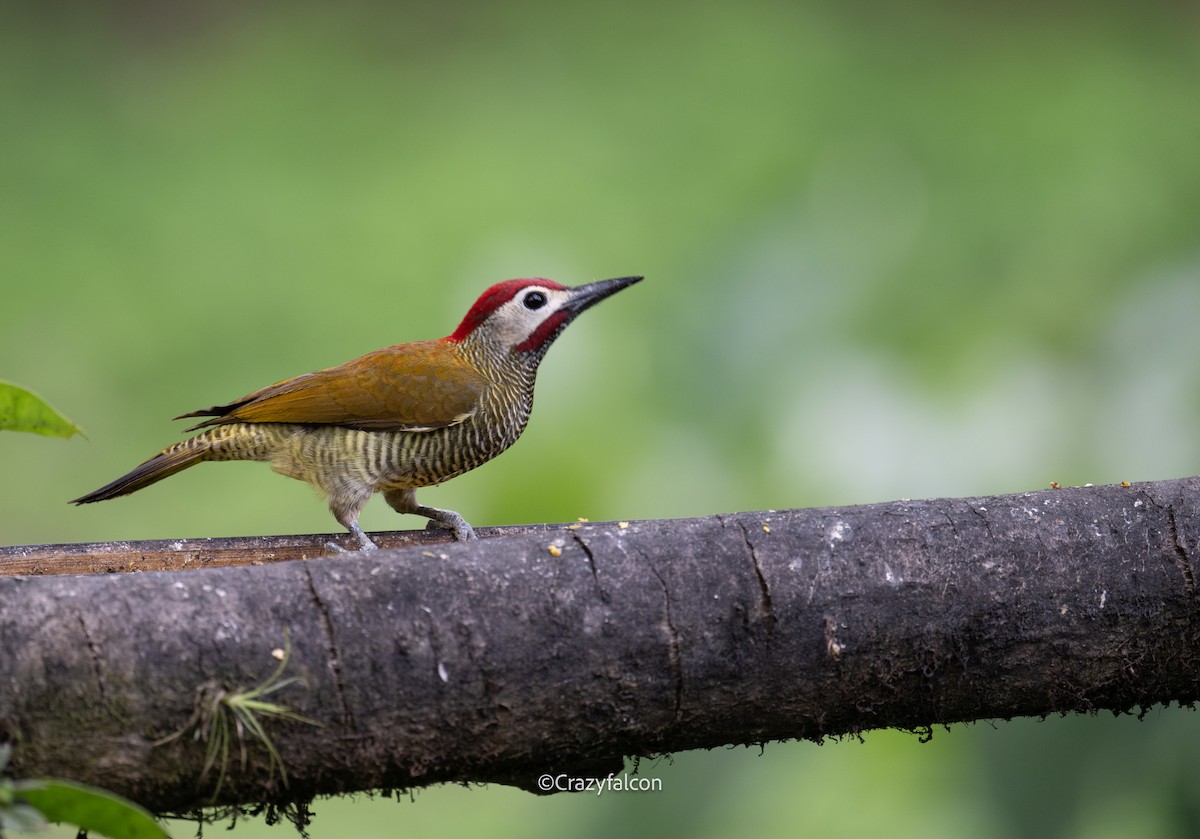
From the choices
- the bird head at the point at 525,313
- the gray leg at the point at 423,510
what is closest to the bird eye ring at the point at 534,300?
the bird head at the point at 525,313

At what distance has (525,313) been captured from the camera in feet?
12.0

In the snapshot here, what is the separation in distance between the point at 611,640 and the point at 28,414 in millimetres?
885

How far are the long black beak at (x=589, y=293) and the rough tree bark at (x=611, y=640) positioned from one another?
55.4 inches

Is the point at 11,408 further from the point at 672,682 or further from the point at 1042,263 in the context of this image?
the point at 1042,263

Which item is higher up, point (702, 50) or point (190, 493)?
point (702, 50)

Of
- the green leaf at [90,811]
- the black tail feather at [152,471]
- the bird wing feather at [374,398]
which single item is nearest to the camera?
the green leaf at [90,811]

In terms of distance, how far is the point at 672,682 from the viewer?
83.2 inches

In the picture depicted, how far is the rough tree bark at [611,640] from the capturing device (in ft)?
6.14

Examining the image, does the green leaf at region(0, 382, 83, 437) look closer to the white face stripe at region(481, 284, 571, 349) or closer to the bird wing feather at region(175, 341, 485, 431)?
the bird wing feather at region(175, 341, 485, 431)

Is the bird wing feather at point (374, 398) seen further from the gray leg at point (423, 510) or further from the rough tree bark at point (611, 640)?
the rough tree bark at point (611, 640)

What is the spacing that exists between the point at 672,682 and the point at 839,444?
5.60ft

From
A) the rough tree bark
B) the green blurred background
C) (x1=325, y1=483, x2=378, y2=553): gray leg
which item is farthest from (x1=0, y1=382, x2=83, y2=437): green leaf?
the green blurred background

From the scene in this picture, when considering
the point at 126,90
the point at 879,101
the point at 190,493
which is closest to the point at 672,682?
the point at 190,493

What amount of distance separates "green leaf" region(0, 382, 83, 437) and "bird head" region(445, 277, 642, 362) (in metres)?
1.82
